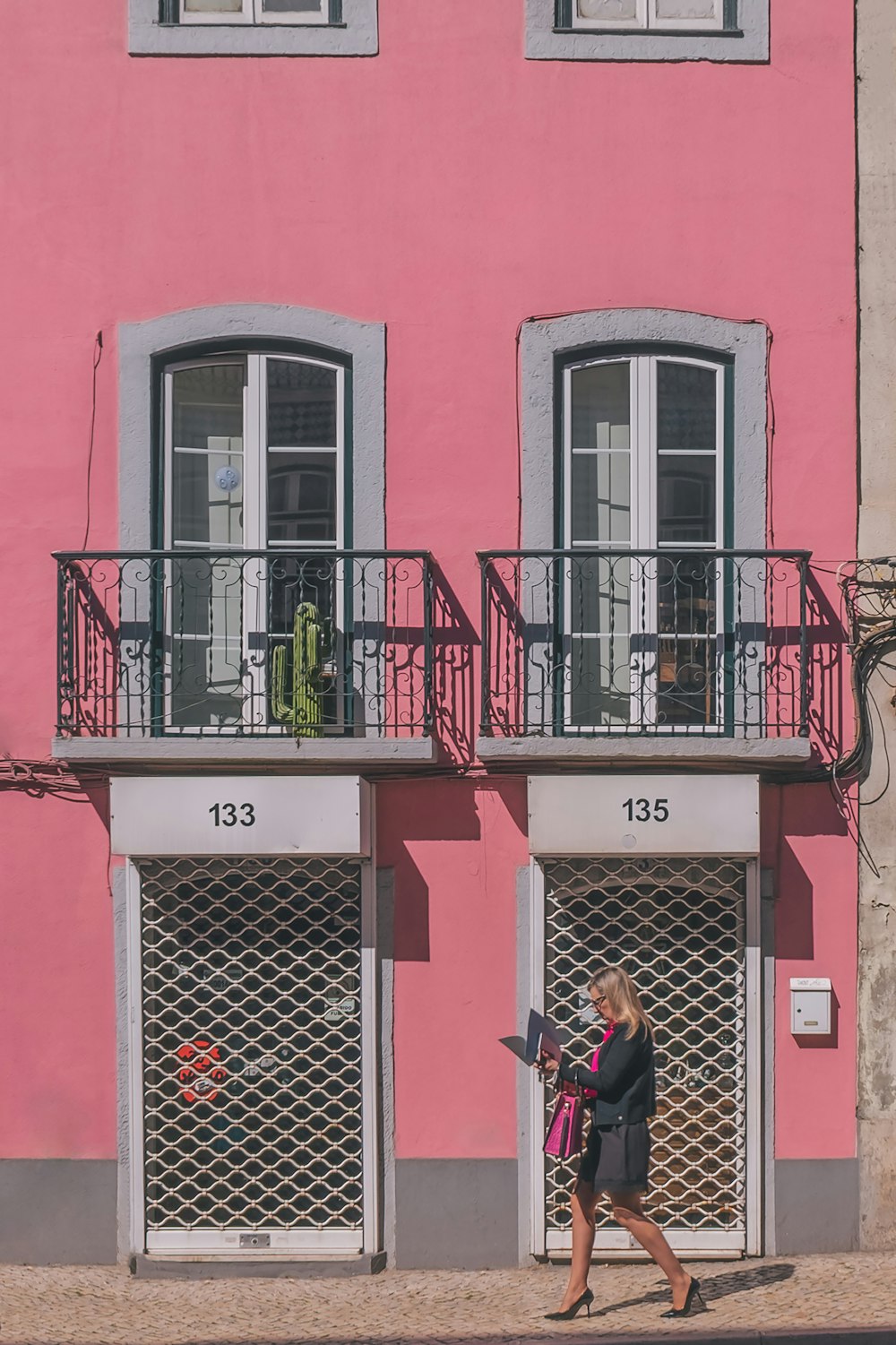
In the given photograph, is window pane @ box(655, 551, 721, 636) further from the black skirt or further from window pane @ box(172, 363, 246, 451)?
the black skirt

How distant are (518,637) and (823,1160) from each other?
138 inches

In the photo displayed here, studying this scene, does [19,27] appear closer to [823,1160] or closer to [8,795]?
[8,795]

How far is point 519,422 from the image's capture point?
33.0ft

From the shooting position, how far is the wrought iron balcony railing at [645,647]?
994 cm

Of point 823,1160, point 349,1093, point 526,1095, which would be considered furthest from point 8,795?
point 823,1160

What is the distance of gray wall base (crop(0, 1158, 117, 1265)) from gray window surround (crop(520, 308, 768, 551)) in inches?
180

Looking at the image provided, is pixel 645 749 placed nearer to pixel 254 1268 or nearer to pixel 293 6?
pixel 254 1268

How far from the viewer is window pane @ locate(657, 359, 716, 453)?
33.5 ft

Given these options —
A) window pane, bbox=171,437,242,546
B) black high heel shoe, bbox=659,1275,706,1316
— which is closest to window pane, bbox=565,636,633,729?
window pane, bbox=171,437,242,546

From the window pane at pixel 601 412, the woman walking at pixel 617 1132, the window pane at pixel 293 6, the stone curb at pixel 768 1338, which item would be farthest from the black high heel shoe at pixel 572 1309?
the window pane at pixel 293 6

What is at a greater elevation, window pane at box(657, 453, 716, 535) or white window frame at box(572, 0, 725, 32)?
white window frame at box(572, 0, 725, 32)

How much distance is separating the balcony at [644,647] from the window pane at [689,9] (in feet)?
10.6

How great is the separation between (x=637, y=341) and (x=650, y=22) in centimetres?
196

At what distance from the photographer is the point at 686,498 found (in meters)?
10.2
